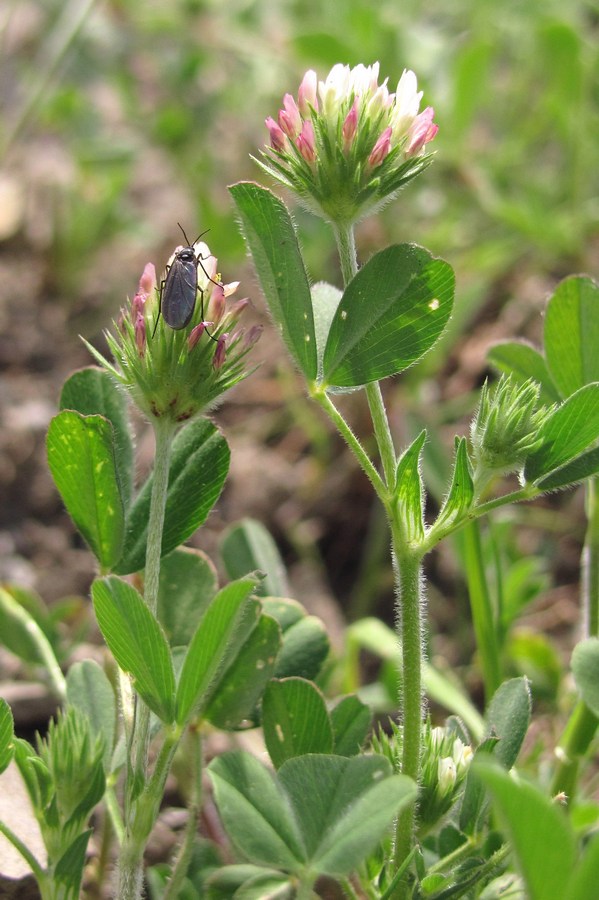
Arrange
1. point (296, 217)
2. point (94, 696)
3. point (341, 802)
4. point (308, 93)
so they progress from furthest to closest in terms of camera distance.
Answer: point (296, 217)
point (94, 696)
point (308, 93)
point (341, 802)

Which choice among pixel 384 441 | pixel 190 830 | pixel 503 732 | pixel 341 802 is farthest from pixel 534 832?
pixel 190 830

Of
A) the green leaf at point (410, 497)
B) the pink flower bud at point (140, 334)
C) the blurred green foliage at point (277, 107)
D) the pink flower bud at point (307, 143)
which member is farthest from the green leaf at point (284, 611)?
the blurred green foliage at point (277, 107)

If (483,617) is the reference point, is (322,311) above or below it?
above

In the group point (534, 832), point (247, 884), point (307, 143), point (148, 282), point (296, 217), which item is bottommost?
point (247, 884)

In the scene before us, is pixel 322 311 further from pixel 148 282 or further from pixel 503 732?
pixel 503 732

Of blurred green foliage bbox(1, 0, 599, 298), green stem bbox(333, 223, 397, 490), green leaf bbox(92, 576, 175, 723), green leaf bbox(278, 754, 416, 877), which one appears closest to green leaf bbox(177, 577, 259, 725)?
green leaf bbox(92, 576, 175, 723)

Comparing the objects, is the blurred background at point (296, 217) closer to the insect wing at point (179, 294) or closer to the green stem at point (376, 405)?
the green stem at point (376, 405)

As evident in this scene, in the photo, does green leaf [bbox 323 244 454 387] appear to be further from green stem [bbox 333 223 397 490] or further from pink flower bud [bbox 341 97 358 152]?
pink flower bud [bbox 341 97 358 152]
